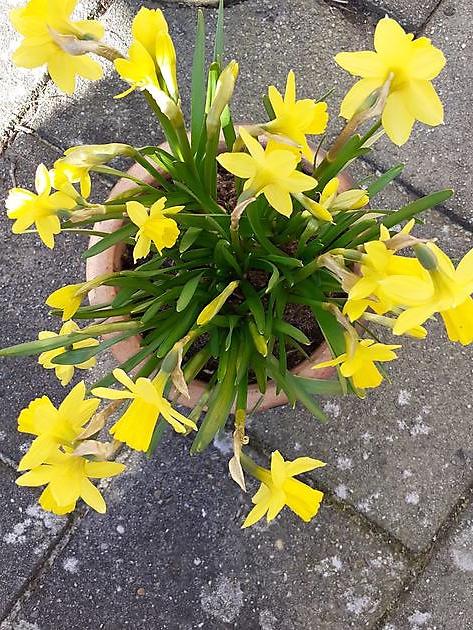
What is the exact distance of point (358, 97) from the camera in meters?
0.95

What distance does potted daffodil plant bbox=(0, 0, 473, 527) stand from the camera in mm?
916

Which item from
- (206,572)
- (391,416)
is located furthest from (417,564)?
(206,572)

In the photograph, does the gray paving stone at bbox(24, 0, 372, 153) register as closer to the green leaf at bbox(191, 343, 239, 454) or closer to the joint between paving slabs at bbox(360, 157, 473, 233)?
the joint between paving slabs at bbox(360, 157, 473, 233)

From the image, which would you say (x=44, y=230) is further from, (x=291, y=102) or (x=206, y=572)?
(x=206, y=572)

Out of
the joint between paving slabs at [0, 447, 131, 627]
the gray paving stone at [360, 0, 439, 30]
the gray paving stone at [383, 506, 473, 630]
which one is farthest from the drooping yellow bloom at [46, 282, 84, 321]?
the gray paving stone at [360, 0, 439, 30]

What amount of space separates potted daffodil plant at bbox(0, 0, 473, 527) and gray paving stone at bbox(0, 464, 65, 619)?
538 millimetres

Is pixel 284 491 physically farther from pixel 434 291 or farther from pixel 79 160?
pixel 79 160

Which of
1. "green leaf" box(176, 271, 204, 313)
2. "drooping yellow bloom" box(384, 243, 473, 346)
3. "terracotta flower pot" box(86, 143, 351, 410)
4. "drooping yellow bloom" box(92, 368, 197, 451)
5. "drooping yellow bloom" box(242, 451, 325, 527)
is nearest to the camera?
"drooping yellow bloom" box(384, 243, 473, 346)

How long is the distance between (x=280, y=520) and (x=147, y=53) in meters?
1.16

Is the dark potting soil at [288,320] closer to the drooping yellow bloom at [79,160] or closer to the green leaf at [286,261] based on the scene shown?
the green leaf at [286,261]

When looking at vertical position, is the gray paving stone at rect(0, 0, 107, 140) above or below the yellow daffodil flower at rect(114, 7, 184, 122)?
below

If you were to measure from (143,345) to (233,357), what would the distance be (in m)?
0.21

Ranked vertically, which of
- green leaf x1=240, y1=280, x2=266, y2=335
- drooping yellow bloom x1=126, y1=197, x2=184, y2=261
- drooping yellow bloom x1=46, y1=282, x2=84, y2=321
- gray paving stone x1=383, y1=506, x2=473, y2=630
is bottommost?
gray paving stone x1=383, y1=506, x2=473, y2=630

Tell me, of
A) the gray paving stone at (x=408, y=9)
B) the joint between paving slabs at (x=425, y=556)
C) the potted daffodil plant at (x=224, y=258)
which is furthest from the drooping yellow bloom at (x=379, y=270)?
the gray paving stone at (x=408, y=9)
